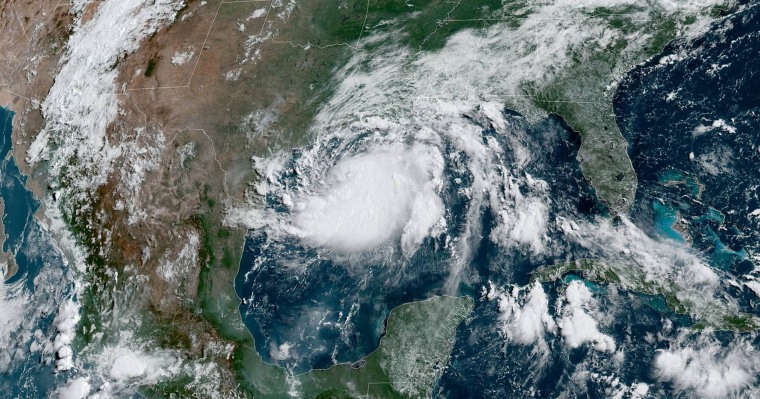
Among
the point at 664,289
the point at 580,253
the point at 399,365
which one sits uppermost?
the point at 580,253

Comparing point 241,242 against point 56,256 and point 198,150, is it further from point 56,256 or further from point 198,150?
point 56,256

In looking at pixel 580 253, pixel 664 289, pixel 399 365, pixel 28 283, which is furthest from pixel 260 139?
pixel 664 289

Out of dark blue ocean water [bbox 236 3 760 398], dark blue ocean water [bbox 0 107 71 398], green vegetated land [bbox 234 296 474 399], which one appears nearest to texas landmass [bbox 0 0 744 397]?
green vegetated land [bbox 234 296 474 399]

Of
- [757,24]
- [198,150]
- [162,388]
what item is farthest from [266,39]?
[757,24]

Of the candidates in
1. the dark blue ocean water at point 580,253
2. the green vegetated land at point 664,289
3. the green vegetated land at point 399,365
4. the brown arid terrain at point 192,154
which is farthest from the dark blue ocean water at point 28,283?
the green vegetated land at point 664,289

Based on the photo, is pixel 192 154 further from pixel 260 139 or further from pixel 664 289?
pixel 664 289

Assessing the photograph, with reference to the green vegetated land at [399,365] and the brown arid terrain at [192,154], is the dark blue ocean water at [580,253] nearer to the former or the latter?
the green vegetated land at [399,365]
